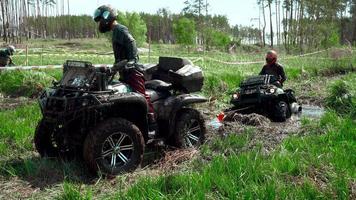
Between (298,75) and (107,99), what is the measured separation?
1448 centimetres

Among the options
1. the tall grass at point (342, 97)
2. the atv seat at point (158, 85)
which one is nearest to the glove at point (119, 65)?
the atv seat at point (158, 85)

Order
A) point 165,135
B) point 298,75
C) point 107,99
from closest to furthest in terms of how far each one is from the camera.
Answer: point 107,99
point 165,135
point 298,75

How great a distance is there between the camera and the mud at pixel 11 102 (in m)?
10.5

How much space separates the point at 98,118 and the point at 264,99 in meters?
4.56

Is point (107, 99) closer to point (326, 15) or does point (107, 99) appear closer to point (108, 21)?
point (108, 21)

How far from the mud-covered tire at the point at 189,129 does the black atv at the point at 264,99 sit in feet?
7.33

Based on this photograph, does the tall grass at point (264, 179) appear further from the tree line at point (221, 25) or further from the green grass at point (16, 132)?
the tree line at point (221, 25)

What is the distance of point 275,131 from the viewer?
796cm

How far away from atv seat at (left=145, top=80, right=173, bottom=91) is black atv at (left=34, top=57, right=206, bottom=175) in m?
0.09

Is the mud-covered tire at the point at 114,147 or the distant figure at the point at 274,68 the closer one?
the mud-covered tire at the point at 114,147

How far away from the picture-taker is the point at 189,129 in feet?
23.0

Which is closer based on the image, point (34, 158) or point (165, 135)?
point (34, 158)

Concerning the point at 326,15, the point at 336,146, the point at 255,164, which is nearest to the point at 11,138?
the point at 255,164

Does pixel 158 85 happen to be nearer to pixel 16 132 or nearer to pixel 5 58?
pixel 16 132
